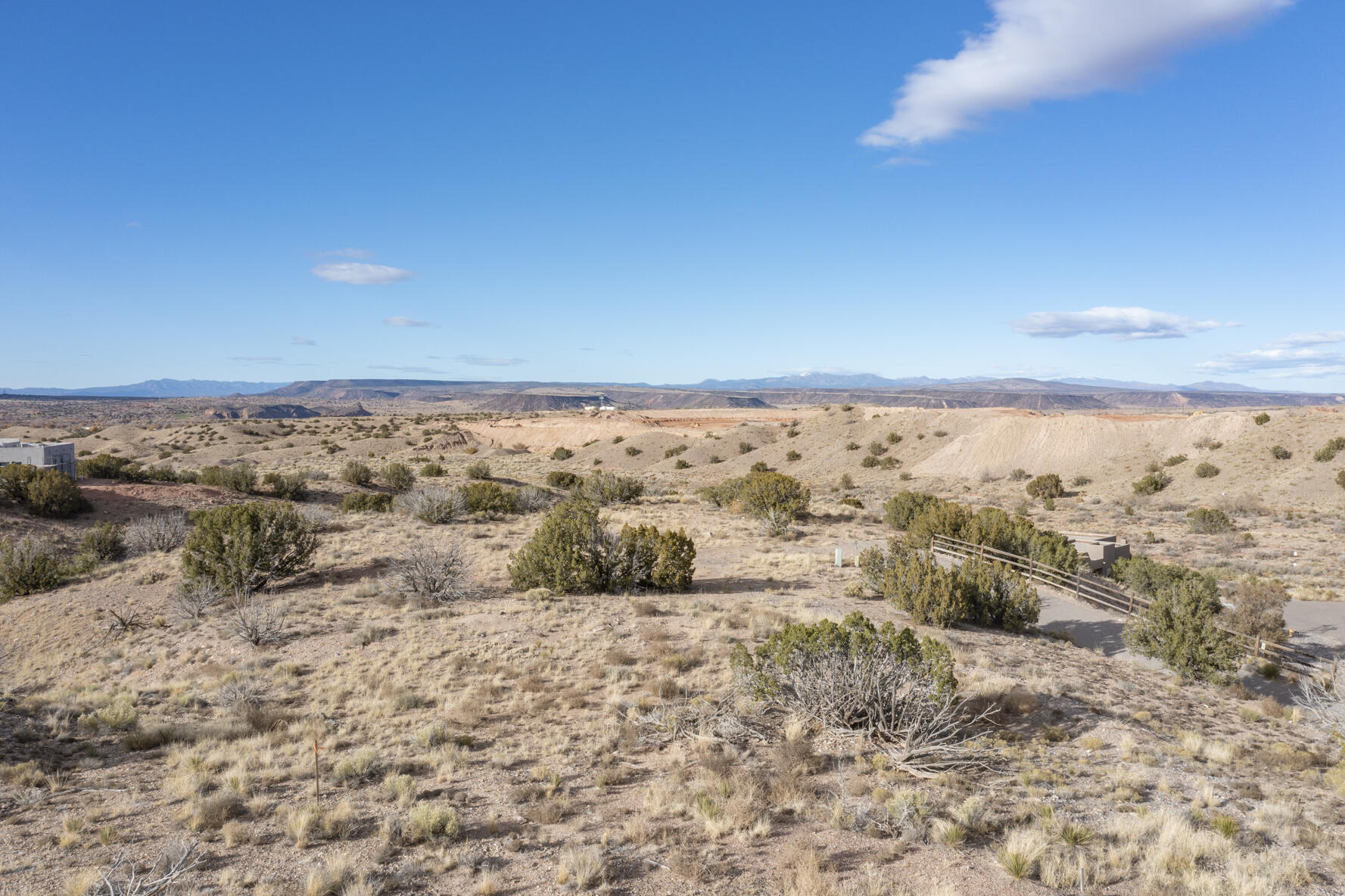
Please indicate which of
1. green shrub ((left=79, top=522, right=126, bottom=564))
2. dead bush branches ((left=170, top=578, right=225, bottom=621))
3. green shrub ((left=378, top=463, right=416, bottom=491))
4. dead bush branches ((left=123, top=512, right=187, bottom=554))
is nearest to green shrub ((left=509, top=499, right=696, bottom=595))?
dead bush branches ((left=170, top=578, right=225, bottom=621))

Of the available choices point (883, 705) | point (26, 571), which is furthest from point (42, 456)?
point (883, 705)

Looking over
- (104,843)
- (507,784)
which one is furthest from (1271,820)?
(104,843)

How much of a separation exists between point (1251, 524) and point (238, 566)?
36.1 meters

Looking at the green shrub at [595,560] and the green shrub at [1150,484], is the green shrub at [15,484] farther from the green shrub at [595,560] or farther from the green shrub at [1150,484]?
the green shrub at [1150,484]

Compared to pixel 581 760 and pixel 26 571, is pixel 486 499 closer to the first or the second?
pixel 26 571

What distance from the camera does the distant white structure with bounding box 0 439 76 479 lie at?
2655 centimetres

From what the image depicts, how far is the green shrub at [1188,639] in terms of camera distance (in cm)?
1184

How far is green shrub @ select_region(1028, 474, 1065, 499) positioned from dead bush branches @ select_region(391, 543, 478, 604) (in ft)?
109

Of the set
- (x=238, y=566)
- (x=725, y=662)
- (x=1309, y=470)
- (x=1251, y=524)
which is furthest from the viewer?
(x=1309, y=470)

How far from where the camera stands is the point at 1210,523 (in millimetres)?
27000

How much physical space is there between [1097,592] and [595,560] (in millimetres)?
12766

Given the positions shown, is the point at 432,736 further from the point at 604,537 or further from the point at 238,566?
the point at 238,566

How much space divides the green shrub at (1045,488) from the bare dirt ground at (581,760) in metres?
18.4

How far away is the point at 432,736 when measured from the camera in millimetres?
8055
